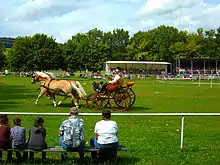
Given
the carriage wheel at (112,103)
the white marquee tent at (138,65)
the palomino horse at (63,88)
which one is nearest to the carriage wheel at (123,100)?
the carriage wheel at (112,103)

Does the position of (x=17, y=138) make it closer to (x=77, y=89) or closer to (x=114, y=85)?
(x=114, y=85)

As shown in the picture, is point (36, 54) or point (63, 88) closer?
point (63, 88)

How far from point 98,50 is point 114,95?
3673 inches

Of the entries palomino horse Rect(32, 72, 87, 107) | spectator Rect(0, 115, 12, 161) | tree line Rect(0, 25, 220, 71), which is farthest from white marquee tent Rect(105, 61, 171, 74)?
spectator Rect(0, 115, 12, 161)

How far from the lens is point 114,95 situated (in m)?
20.5

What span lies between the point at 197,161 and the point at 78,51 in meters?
103

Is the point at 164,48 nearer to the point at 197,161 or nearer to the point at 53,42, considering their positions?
the point at 53,42

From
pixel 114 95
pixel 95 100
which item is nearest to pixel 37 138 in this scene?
pixel 114 95

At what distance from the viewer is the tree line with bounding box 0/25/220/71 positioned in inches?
4045

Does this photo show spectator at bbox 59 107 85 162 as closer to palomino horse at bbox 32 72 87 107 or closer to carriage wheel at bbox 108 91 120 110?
carriage wheel at bbox 108 91 120 110

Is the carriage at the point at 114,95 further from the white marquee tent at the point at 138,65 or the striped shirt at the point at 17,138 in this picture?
the white marquee tent at the point at 138,65

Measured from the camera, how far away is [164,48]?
378 feet

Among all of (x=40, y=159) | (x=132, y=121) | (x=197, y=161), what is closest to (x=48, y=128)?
(x=132, y=121)

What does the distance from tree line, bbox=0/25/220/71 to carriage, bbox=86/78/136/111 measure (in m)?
80.8
